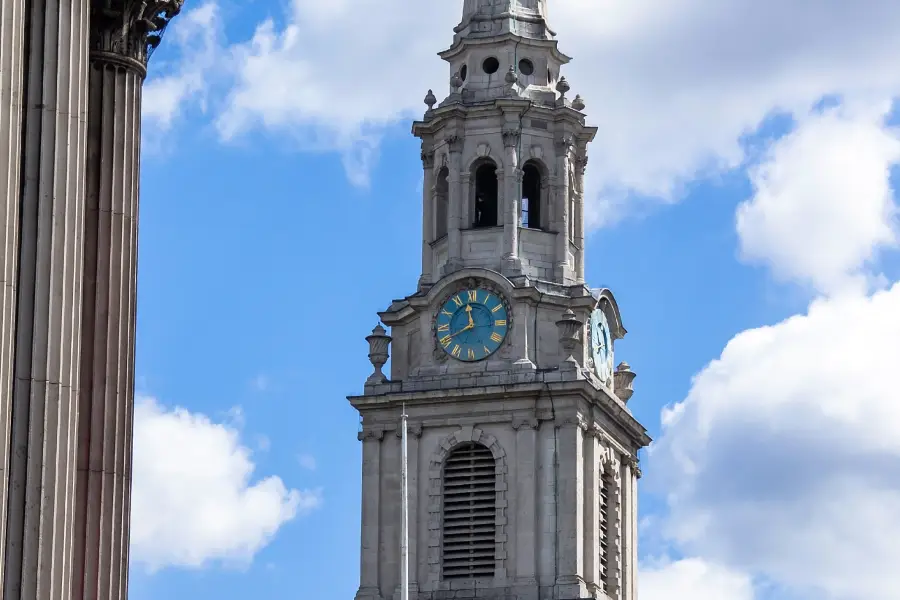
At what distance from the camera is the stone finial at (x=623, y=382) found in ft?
360

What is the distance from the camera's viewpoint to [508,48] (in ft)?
361

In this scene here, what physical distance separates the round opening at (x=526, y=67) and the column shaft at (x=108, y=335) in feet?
196

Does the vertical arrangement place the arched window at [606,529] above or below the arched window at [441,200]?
below

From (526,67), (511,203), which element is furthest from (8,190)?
(526,67)

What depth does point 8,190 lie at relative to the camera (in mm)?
44562

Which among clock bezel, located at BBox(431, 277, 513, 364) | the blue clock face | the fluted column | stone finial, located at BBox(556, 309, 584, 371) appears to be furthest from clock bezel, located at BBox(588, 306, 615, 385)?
the fluted column

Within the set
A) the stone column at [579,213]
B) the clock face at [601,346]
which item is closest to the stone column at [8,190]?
the clock face at [601,346]

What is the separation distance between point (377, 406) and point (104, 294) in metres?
56.5

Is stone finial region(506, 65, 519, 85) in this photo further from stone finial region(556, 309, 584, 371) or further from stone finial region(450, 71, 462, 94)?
stone finial region(556, 309, 584, 371)

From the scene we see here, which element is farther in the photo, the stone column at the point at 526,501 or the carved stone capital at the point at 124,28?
the stone column at the point at 526,501

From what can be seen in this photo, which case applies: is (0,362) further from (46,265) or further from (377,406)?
(377,406)

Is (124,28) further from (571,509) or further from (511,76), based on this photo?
(511,76)

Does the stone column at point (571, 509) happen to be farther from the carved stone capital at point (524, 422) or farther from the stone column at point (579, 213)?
the stone column at point (579, 213)

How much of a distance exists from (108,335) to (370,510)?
56.9m
